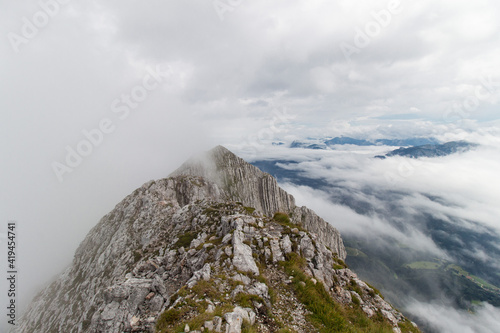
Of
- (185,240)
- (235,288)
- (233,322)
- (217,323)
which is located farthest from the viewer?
(185,240)

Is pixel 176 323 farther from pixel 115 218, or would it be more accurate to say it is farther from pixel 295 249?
pixel 115 218

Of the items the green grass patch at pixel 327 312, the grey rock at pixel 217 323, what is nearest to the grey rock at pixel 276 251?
the green grass patch at pixel 327 312

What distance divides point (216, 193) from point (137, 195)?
145ft

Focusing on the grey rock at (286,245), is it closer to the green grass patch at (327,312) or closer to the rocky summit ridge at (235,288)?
the rocky summit ridge at (235,288)

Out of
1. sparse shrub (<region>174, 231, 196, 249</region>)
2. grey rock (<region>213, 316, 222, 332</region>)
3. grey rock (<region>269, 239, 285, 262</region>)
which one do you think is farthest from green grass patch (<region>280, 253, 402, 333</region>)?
sparse shrub (<region>174, 231, 196, 249</region>)

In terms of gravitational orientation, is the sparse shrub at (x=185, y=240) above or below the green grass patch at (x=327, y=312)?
below

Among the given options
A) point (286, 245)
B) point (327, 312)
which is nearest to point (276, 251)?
point (286, 245)

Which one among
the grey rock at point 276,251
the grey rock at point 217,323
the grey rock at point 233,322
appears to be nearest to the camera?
the grey rock at point 217,323

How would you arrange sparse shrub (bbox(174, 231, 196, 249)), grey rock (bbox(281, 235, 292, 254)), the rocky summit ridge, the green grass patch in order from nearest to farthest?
1. the rocky summit ridge
2. the green grass patch
3. grey rock (bbox(281, 235, 292, 254))
4. sparse shrub (bbox(174, 231, 196, 249))

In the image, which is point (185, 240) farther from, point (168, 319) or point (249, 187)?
point (249, 187)

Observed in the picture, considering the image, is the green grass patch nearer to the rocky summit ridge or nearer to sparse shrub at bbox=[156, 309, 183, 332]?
the rocky summit ridge

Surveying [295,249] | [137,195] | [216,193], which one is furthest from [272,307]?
[216,193]

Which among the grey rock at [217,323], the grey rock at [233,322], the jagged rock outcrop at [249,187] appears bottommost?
the jagged rock outcrop at [249,187]

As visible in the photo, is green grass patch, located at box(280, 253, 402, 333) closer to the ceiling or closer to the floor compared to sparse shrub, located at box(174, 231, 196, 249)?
closer to the ceiling
